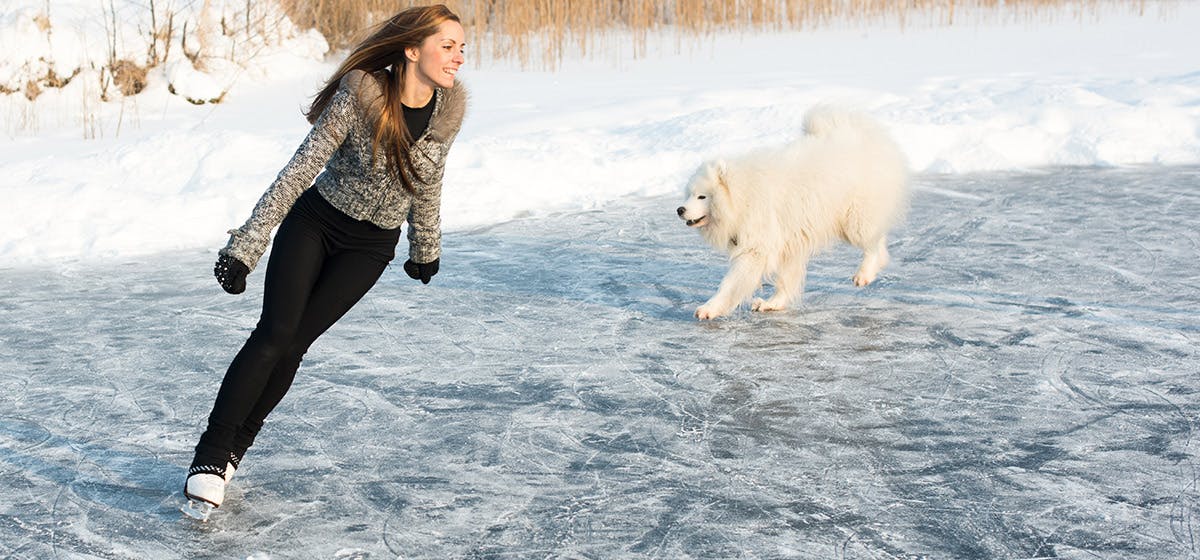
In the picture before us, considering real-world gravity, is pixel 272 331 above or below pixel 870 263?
above

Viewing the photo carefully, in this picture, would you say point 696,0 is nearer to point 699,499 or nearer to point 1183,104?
point 1183,104

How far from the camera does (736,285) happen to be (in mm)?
5211

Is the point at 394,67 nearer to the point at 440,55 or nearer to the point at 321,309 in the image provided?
the point at 440,55

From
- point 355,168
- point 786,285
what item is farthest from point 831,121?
point 355,168

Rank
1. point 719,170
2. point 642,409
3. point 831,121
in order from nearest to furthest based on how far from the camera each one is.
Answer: point 642,409 < point 719,170 < point 831,121

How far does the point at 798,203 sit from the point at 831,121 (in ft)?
1.69

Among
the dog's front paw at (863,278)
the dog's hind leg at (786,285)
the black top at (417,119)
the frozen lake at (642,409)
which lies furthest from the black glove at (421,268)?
the dog's front paw at (863,278)

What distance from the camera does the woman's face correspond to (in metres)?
3.02

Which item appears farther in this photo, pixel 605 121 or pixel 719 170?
pixel 605 121

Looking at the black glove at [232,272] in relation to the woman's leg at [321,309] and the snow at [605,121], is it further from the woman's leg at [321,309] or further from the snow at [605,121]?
the snow at [605,121]

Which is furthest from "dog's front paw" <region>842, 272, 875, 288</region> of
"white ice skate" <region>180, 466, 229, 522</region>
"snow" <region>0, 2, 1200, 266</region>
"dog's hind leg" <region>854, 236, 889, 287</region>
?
"white ice skate" <region>180, 466, 229, 522</region>

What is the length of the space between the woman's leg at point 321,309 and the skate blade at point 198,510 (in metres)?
0.14

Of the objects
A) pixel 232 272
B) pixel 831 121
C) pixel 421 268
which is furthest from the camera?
pixel 831 121

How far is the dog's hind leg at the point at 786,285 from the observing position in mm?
5348
